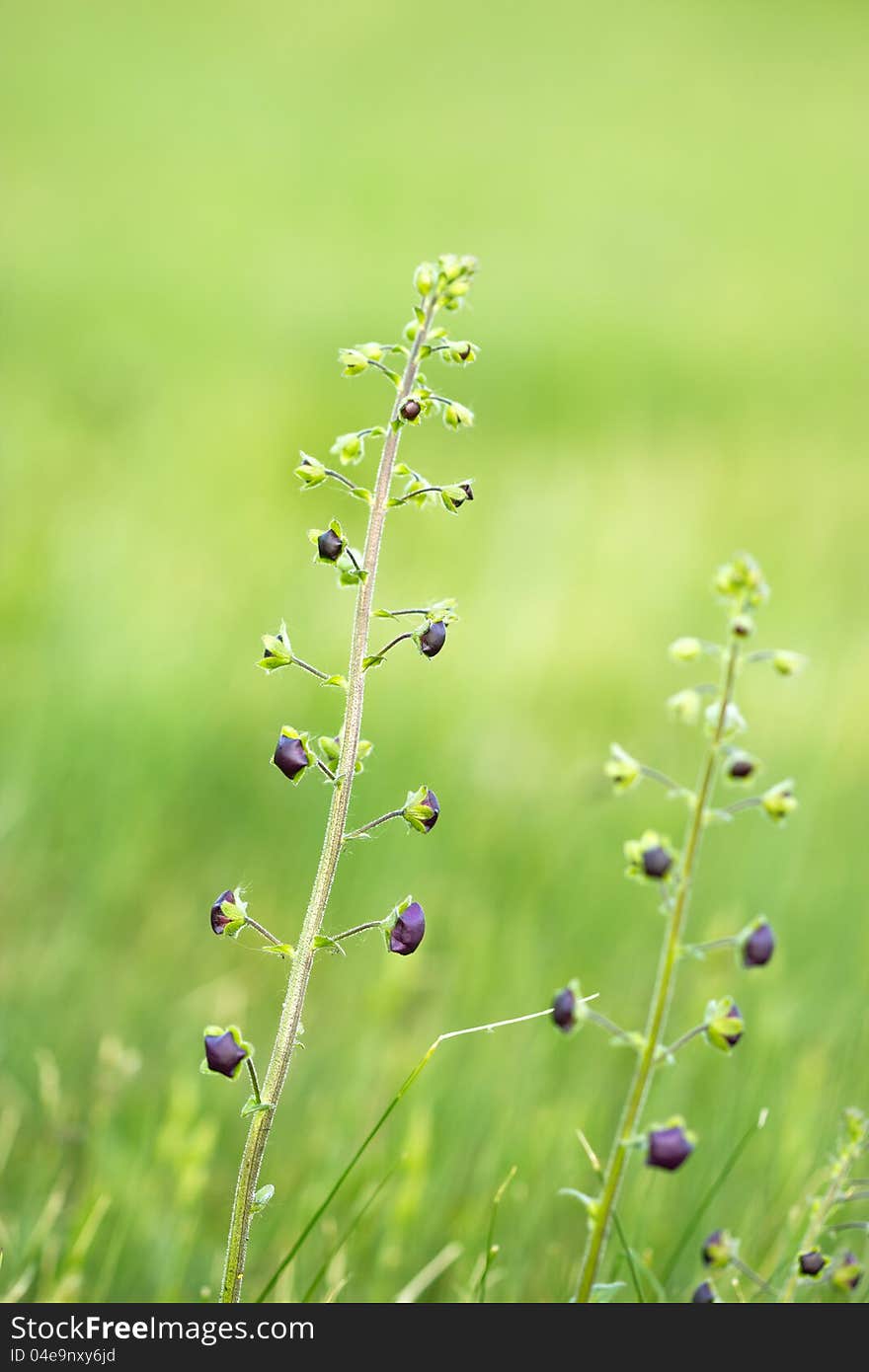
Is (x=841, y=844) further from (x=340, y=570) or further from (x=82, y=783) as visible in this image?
(x=340, y=570)

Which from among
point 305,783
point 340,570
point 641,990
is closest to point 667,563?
point 305,783

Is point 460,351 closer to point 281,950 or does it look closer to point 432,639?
point 432,639

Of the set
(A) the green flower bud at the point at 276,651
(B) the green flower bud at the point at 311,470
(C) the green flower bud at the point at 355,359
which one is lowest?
(A) the green flower bud at the point at 276,651

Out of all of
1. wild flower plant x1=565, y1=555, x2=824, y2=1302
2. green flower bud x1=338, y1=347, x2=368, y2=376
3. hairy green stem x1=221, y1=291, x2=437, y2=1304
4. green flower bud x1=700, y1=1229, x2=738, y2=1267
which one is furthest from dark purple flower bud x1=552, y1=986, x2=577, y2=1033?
green flower bud x1=338, y1=347, x2=368, y2=376

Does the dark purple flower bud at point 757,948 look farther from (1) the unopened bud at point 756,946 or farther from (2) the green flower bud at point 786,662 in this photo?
(2) the green flower bud at point 786,662

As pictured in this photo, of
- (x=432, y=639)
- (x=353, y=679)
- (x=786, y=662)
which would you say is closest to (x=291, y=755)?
(x=353, y=679)

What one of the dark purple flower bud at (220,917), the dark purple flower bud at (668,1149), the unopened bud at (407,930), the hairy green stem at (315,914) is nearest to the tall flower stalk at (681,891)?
the dark purple flower bud at (668,1149)
